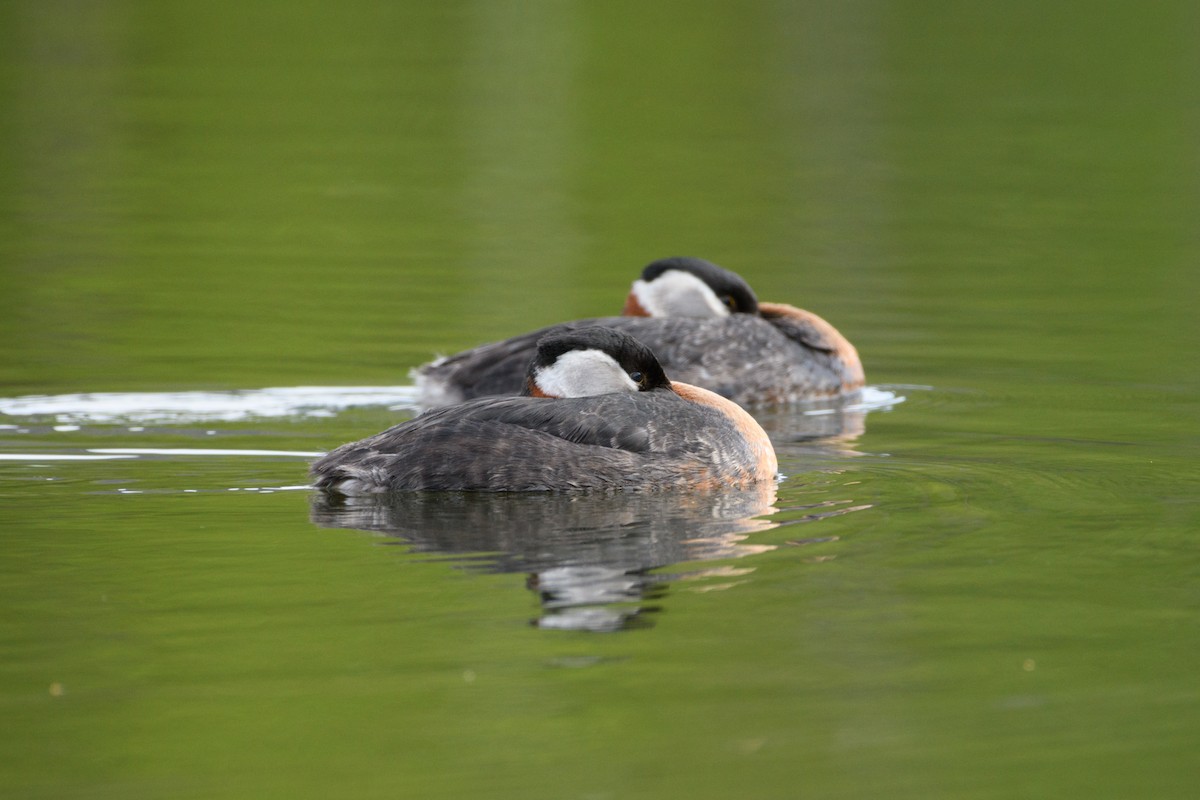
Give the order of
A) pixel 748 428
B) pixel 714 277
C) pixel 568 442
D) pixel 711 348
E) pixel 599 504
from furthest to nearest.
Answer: pixel 714 277
pixel 711 348
pixel 748 428
pixel 568 442
pixel 599 504

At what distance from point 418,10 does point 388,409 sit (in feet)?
115

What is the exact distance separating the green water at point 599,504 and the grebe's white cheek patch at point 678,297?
1.32m

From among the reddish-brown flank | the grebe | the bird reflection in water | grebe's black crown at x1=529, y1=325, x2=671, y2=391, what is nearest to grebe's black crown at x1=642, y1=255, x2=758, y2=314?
the grebe

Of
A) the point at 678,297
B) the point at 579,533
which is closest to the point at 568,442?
the point at 579,533

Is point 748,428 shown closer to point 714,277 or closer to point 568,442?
point 568,442

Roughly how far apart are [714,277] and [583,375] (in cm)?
415

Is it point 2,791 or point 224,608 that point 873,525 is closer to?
point 224,608

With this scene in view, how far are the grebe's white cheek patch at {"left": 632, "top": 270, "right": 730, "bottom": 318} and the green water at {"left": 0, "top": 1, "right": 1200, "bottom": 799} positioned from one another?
4.34ft

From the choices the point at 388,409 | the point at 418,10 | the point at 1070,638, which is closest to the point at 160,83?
the point at 418,10

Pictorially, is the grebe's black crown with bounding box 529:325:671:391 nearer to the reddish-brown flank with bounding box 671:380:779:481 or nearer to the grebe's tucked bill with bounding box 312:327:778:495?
the grebe's tucked bill with bounding box 312:327:778:495

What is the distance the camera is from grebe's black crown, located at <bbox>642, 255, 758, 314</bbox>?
12766 mm

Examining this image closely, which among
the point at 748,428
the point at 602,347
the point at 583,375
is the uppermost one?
the point at 602,347

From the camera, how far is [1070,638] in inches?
247

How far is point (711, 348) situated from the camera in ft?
40.2
